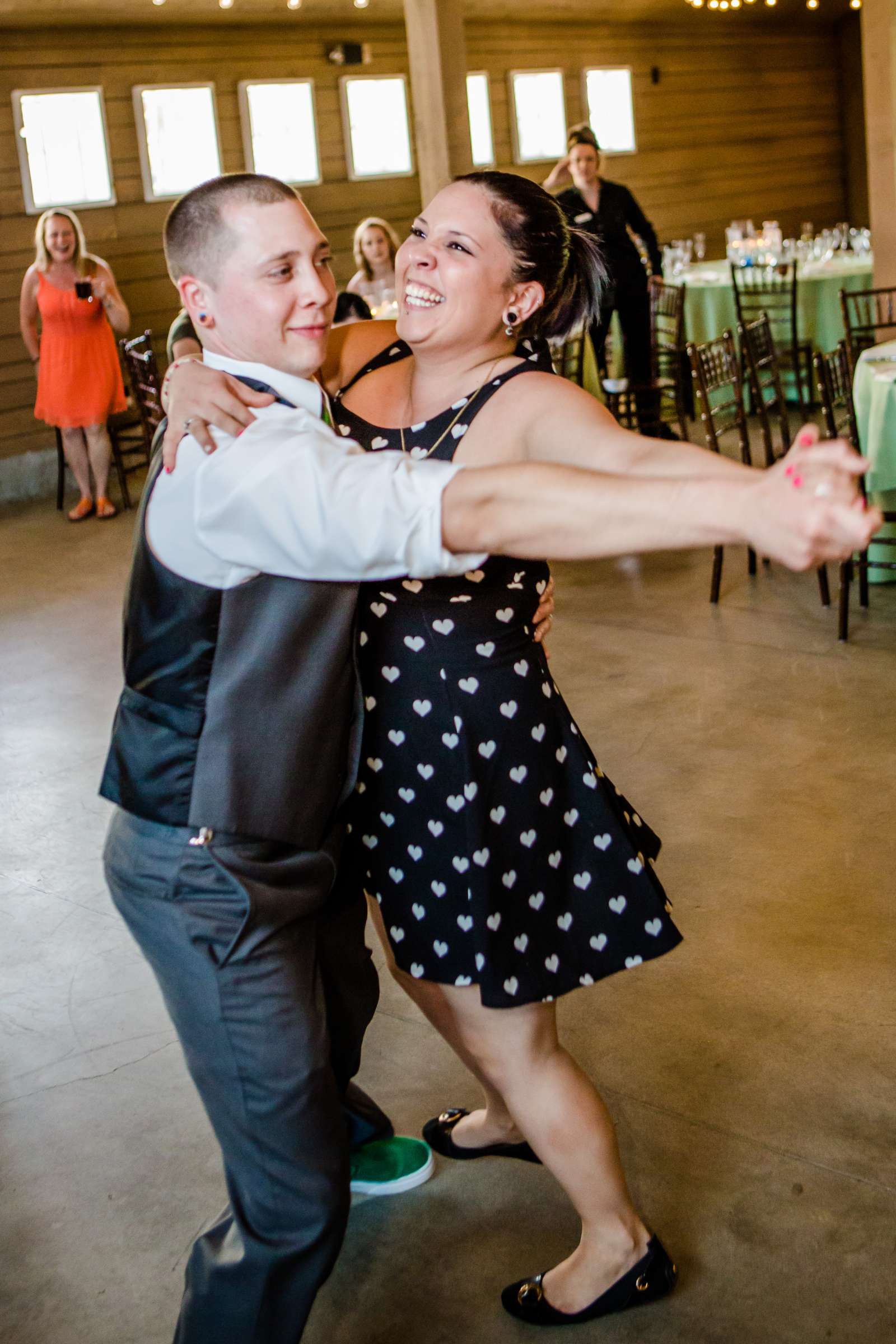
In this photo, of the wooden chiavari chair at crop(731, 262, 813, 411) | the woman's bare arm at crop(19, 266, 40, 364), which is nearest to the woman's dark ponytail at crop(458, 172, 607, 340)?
the wooden chiavari chair at crop(731, 262, 813, 411)

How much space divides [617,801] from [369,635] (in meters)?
0.43

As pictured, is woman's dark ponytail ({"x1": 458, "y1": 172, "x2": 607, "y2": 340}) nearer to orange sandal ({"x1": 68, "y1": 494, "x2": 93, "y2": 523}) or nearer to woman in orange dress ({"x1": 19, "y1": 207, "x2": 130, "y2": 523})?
woman in orange dress ({"x1": 19, "y1": 207, "x2": 130, "y2": 523})

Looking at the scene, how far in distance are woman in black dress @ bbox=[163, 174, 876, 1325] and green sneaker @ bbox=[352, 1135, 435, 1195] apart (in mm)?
346

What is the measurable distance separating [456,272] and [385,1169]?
1408 millimetres

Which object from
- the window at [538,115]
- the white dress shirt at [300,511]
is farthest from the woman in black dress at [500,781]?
the window at [538,115]

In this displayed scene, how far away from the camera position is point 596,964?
1814 mm

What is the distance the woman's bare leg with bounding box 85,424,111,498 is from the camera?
791 centimetres

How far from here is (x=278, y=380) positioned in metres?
1.58

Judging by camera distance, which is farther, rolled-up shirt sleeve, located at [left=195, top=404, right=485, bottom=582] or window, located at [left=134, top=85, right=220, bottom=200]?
window, located at [left=134, top=85, right=220, bottom=200]

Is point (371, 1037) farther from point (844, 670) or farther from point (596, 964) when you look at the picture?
point (844, 670)

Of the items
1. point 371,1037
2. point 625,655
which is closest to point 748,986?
point 371,1037

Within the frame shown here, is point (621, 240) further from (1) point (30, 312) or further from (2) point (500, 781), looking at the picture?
(2) point (500, 781)

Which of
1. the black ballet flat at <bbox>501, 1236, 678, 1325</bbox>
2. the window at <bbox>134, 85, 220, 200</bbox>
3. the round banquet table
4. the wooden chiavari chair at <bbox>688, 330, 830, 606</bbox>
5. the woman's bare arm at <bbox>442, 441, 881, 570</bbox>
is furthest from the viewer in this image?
the window at <bbox>134, 85, 220, 200</bbox>

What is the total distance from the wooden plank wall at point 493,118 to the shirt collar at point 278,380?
7948 millimetres
